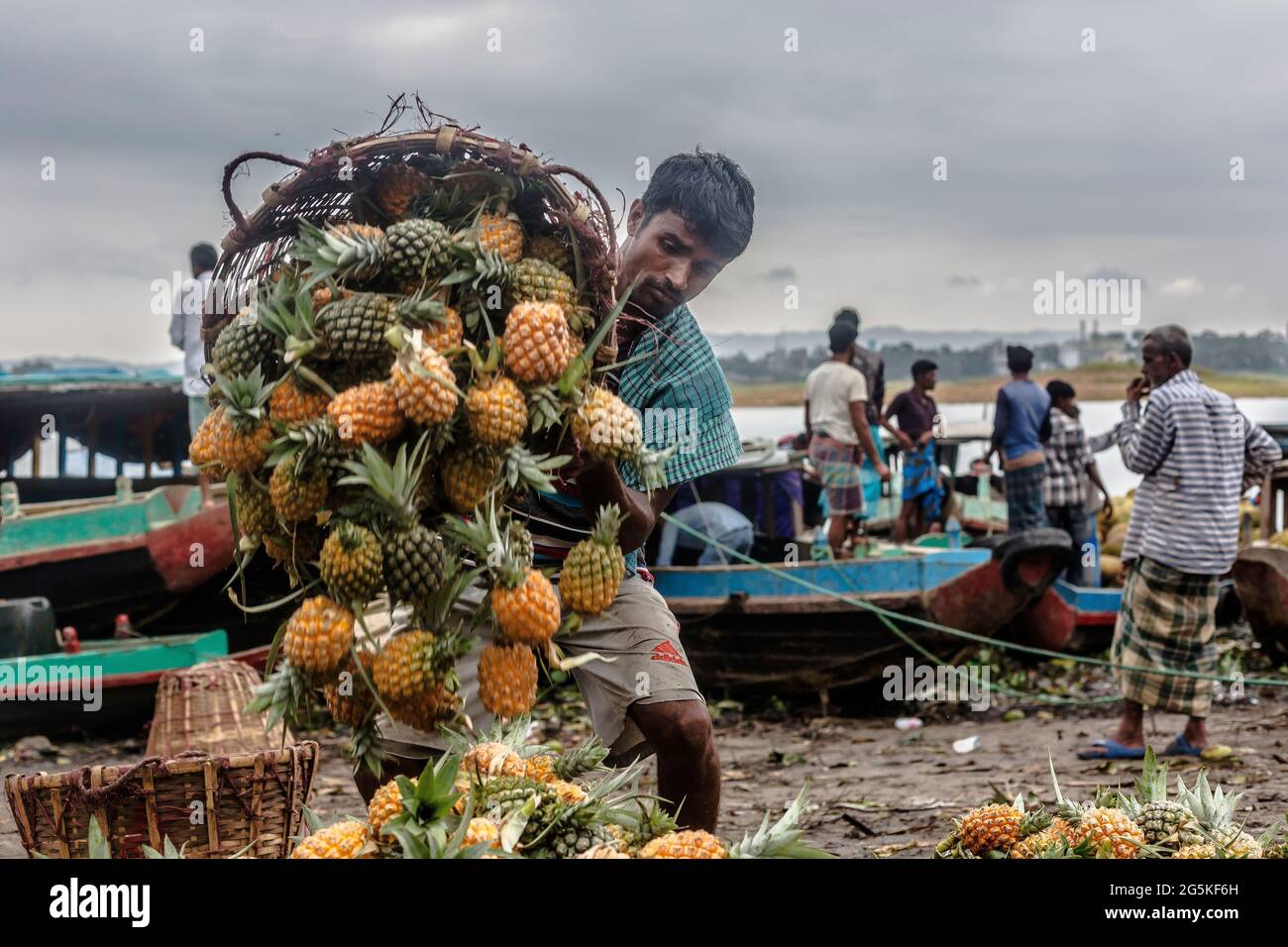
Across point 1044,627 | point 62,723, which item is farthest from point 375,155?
point 1044,627

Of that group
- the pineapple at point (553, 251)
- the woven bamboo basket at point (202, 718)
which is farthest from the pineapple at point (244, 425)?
the woven bamboo basket at point (202, 718)

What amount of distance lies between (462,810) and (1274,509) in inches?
368

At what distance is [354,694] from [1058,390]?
8.63m

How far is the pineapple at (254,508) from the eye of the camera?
2592 mm

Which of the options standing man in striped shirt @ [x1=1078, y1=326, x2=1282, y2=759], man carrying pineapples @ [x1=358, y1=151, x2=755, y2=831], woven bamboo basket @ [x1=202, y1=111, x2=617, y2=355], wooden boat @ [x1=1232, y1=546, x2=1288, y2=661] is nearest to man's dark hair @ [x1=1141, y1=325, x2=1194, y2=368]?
standing man in striped shirt @ [x1=1078, y1=326, x2=1282, y2=759]

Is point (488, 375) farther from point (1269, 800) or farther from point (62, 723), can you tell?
point (62, 723)

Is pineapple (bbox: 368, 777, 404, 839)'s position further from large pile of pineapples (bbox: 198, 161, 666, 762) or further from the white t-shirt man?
the white t-shirt man

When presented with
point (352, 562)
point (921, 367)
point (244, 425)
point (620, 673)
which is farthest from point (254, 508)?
point (921, 367)

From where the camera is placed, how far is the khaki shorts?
10.4 feet

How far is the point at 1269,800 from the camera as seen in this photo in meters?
5.38

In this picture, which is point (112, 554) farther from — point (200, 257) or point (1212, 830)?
point (1212, 830)

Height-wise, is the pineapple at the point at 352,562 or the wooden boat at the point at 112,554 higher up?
the pineapple at the point at 352,562

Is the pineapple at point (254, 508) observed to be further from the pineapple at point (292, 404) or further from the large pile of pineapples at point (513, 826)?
the large pile of pineapples at point (513, 826)

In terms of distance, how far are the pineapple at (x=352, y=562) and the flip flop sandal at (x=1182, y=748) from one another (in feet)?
17.4
